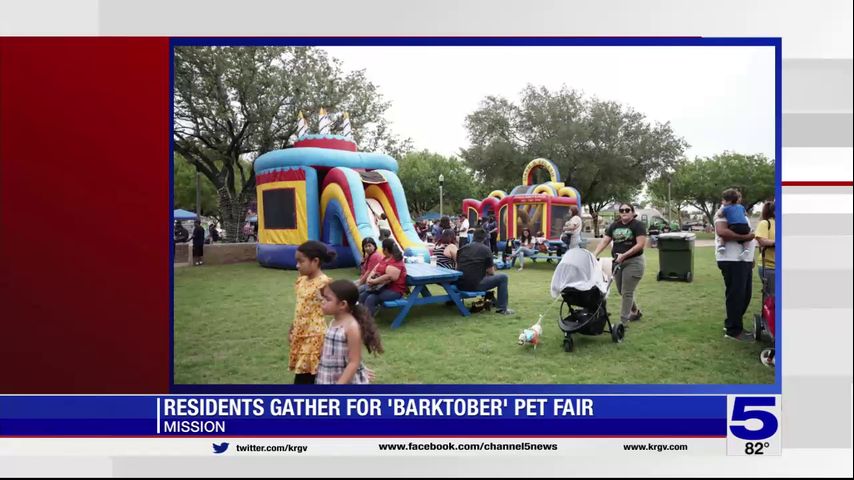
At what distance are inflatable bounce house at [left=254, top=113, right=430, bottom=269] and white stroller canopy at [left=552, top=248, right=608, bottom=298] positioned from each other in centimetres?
235

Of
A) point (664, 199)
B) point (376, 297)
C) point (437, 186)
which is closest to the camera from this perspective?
point (376, 297)

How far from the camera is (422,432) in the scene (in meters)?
3.41

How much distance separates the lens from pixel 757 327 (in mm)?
4098

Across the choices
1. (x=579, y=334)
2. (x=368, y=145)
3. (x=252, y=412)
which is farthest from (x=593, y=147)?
(x=252, y=412)

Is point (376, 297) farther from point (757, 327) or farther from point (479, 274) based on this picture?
point (757, 327)

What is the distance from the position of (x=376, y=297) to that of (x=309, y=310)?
2022 millimetres

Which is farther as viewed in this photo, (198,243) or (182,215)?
(198,243)

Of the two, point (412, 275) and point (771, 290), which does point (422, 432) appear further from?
point (771, 290)

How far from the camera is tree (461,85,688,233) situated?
19.4 ft

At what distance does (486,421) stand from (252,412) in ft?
5.24

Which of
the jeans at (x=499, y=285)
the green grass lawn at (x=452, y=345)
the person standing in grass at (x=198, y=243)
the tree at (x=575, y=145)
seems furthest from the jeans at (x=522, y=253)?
the person standing in grass at (x=198, y=243)

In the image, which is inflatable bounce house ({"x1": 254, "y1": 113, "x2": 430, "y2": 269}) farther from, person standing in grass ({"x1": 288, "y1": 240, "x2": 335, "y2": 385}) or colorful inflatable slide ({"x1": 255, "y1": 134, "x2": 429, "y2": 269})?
person standing in grass ({"x1": 288, "y1": 240, "x2": 335, "y2": 385})

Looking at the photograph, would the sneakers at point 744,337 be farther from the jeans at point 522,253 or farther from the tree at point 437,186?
the tree at point 437,186

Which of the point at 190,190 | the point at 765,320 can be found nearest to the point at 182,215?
the point at 190,190
